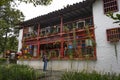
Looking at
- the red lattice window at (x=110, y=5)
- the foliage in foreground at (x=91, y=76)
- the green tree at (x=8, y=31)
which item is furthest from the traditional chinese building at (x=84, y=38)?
the green tree at (x=8, y=31)

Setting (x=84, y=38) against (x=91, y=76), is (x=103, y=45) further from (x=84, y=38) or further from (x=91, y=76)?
(x=91, y=76)

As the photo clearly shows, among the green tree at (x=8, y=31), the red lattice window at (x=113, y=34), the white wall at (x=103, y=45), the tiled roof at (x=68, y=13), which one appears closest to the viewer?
the white wall at (x=103, y=45)

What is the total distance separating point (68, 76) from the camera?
7801 mm

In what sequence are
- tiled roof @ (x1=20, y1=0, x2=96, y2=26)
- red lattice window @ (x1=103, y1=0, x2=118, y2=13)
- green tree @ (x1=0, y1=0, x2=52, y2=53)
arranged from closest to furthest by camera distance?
1. red lattice window @ (x1=103, y1=0, x2=118, y2=13)
2. tiled roof @ (x1=20, y1=0, x2=96, y2=26)
3. green tree @ (x1=0, y1=0, x2=52, y2=53)

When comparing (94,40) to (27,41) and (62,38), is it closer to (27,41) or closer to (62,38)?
(62,38)

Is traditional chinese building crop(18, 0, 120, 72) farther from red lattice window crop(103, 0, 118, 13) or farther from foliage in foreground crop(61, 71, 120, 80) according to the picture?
foliage in foreground crop(61, 71, 120, 80)

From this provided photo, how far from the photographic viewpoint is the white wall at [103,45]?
11.8 metres

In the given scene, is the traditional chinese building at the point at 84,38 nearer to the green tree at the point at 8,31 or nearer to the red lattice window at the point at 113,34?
the red lattice window at the point at 113,34

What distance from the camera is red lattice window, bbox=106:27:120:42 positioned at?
11.9 meters

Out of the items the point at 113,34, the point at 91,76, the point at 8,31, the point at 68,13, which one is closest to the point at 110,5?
the point at 113,34

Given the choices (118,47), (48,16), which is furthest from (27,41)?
(118,47)

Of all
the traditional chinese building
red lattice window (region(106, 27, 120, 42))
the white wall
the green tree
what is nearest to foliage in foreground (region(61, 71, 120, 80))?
the traditional chinese building

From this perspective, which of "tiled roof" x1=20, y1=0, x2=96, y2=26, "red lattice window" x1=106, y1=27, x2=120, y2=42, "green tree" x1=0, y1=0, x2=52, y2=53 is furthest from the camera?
"green tree" x1=0, y1=0, x2=52, y2=53

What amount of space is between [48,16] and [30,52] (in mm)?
6130
